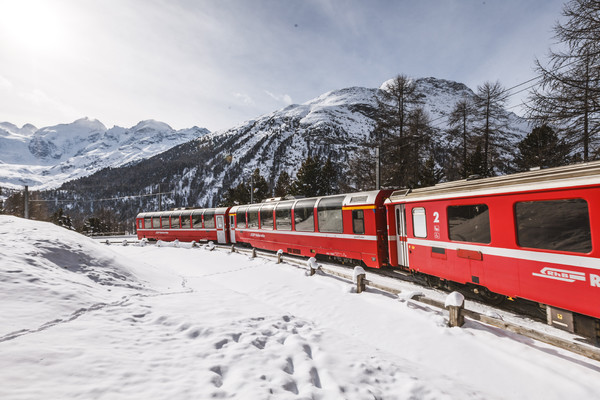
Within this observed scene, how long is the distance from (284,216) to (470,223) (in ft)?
31.0

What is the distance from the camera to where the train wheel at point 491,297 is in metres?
6.93

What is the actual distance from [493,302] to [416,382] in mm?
4547

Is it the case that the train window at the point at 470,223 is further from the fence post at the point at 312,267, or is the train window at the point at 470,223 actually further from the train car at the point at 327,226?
the fence post at the point at 312,267

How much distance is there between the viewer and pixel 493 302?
6.95 meters

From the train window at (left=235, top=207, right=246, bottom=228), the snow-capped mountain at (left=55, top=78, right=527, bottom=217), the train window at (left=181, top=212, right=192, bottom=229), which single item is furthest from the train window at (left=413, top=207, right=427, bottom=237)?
the snow-capped mountain at (left=55, top=78, right=527, bottom=217)

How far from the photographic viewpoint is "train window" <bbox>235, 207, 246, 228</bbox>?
18.5m

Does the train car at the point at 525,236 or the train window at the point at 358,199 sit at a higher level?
the train window at the point at 358,199

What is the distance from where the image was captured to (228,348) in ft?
14.2

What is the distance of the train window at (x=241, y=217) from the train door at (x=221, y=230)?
6.51 ft

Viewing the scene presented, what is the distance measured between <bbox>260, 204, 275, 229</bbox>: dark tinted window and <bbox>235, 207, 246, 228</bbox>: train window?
239 cm

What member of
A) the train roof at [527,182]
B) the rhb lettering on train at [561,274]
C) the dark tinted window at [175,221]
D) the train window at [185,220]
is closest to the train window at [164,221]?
the dark tinted window at [175,221]

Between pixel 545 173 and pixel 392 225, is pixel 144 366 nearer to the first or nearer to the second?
pixel 545 173

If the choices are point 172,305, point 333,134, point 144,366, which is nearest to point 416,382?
point 144,366

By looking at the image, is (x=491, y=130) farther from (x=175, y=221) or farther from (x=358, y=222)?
(x=175, y=221)
